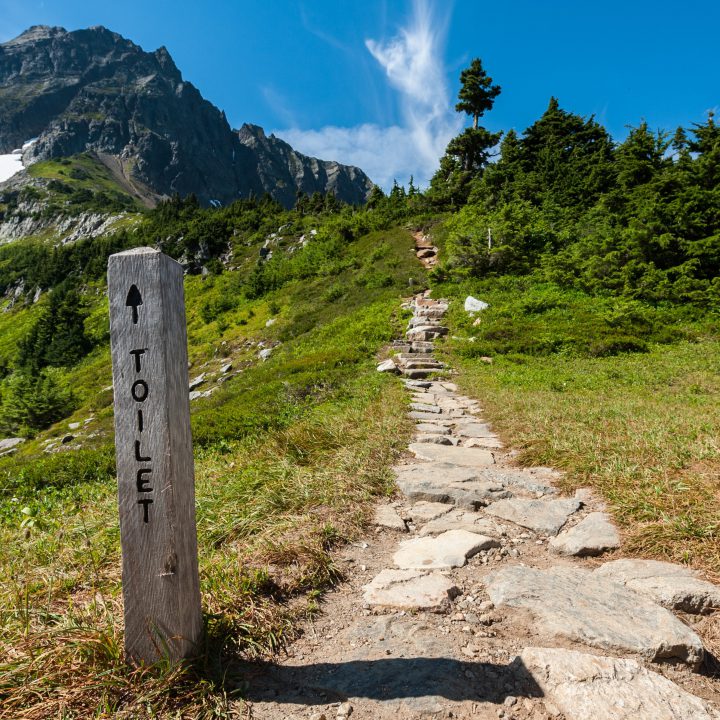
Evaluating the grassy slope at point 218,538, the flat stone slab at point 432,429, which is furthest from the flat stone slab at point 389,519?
the flat stone slab at point 432,429

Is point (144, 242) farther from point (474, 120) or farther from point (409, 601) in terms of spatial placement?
point (409, 601)

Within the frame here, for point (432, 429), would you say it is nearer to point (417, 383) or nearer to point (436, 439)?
point (436, 439)

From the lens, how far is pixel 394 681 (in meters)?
2.09

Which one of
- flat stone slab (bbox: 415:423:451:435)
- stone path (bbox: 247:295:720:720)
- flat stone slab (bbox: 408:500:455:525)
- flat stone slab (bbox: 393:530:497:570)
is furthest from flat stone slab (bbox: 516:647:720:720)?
flat stone slab (bbox: 415:423:451:435)

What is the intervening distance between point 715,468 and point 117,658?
4.74 meters

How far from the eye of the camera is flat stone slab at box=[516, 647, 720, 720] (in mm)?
1844

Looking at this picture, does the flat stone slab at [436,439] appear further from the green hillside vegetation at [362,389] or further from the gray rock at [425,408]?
the gray rock at [425,408]

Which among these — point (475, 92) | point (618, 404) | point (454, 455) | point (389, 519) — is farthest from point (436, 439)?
point (475, 92)

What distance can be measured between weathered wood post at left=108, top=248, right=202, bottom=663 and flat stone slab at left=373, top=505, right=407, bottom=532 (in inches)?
80.5

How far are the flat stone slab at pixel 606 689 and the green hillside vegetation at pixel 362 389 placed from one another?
4.01 feet

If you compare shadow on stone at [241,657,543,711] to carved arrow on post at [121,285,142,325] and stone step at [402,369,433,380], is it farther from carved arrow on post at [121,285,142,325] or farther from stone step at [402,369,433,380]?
stone step at [402,369,433,380]

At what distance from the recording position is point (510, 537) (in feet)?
11.9

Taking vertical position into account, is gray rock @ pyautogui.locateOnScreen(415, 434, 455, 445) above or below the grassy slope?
above

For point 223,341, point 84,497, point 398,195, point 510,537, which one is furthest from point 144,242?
point 510,537
